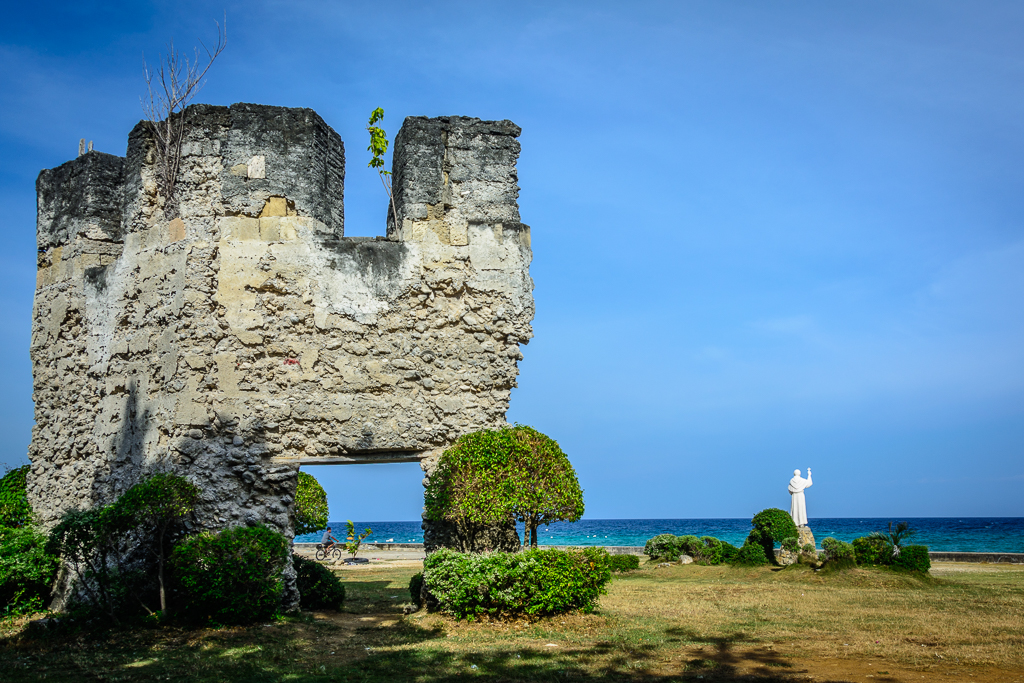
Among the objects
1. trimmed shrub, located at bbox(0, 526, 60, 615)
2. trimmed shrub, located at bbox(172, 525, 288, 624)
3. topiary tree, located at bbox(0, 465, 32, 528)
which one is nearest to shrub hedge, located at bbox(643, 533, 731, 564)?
trimmed shrub, located at bbox(172, 525, 288, 624)

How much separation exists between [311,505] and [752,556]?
10.2 metres

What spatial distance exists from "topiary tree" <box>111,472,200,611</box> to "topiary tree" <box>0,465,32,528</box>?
339 cm

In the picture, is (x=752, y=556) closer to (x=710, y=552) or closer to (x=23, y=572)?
(x=710, y=552)

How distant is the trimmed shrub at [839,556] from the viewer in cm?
1419

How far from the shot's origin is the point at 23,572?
9055 millimetres

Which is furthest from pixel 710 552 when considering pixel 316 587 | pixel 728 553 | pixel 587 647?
pixel 587 647

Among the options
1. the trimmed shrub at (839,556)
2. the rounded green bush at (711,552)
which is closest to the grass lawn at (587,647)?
the trimmed shrub at (839,556)

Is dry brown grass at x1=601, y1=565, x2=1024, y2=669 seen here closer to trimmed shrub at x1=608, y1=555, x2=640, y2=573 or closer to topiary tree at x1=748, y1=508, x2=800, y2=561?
topiary tree at x1=748, y1=508, x2=800, y2=561

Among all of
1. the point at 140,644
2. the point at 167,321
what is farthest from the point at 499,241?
the point at 140,644

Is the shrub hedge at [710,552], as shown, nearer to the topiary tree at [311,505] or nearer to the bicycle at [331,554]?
the topiary tree at [311,505]

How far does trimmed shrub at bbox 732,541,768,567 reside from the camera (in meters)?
16.1

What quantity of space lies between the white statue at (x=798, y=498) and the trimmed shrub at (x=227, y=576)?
13.4 meters

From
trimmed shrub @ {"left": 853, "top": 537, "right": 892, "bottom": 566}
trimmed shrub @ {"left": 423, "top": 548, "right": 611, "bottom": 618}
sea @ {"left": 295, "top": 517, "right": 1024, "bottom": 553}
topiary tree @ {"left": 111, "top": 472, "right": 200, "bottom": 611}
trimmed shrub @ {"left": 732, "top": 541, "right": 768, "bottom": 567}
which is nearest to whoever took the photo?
topiary tree @ {"left": 111, "top": 472, "right": 200, "bottom": 611}

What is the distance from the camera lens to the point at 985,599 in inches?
430
